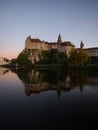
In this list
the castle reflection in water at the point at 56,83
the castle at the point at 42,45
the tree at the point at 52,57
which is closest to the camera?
the castle reflection in water at the point at 56,83

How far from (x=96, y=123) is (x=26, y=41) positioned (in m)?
139

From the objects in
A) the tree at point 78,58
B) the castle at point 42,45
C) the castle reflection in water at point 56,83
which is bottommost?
the castle reflection in water at point 56,83

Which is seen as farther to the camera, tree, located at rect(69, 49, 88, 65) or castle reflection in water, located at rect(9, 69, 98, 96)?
tree, located at rect(69, 49, 88, 65)

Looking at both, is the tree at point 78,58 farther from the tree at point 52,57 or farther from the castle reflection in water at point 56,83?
the castle reflection in water at point 56,83

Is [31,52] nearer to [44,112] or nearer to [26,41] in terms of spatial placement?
[26,41]

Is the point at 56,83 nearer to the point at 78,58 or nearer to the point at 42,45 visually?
the point at 78,58

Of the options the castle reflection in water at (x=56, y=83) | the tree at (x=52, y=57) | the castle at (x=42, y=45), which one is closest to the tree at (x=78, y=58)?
the tree at (x=52, y=57)

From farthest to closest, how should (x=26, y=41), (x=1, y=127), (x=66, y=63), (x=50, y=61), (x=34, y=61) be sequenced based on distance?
(x=26, y=41) → (x=34, y=61) → (x=50, y=61) → (x=66, y=63) → (x=1, y=127)

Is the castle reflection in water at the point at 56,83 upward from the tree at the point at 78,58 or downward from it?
downward

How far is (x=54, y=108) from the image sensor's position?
11773mm

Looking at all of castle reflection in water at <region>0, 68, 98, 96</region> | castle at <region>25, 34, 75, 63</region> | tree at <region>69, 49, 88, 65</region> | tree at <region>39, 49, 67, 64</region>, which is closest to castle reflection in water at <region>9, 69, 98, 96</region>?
castle reflection in water at <region>0, 68, 98, 96</region>

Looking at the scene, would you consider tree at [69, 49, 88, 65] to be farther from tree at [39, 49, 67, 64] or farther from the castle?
the castle

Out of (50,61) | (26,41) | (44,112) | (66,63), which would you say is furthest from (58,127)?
(26,41)

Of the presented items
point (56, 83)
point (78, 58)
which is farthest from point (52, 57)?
point (56, 83)
